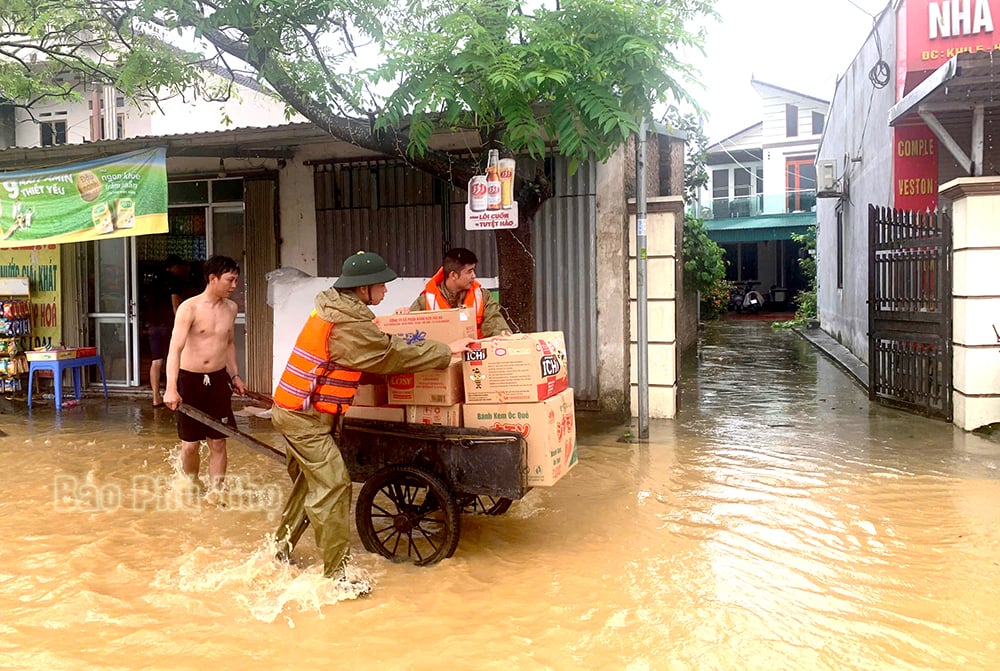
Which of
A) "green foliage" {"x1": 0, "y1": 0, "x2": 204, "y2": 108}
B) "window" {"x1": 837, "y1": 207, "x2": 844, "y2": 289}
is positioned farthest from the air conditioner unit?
"green foliage" {"x1": 0, "y1": 0, "x2": 204, "y2": 108}

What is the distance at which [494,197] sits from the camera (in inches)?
269

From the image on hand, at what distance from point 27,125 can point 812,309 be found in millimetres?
21139

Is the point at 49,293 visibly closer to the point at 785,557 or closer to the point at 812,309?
the point at 785,557

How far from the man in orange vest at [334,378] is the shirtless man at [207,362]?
171 centimetres

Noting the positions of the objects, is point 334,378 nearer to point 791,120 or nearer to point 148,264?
point 148,264

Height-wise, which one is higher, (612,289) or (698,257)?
(698,257)

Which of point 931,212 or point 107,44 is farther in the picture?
point 107,44

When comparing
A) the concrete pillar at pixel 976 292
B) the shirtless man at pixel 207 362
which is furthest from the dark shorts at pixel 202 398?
the concrete pillar at pixel 976 292

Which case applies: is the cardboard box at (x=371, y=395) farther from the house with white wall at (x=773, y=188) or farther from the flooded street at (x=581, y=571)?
the house with white wall at (x=773, y=188)

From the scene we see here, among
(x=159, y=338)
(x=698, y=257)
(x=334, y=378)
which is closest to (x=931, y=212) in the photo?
(x=334, y=378)

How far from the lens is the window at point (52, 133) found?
56.7 ft

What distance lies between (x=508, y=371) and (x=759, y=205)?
26945 millimetres

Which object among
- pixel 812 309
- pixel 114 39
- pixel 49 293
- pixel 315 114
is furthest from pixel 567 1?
pixel 812 309

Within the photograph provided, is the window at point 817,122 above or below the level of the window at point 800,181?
above
